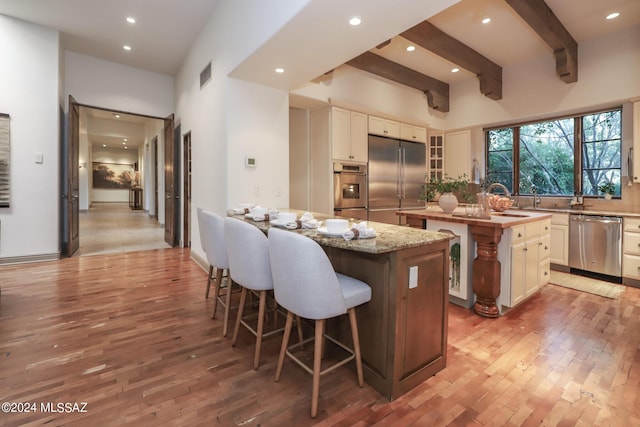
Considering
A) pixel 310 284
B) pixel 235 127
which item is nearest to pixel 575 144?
pixel 235 127

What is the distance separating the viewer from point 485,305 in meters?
2.82

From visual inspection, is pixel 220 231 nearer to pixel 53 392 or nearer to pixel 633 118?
pixel 53 392

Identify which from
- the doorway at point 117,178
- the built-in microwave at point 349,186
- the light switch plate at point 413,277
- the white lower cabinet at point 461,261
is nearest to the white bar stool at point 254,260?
the light switch plate at point 413,277

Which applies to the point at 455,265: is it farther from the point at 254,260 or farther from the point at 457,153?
the point at 457,153

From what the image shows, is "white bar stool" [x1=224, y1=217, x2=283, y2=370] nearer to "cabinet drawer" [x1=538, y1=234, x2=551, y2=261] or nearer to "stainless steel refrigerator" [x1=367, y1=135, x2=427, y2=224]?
"cabinet drawer" [x1=538, y1=234, x2=551, y2=261]

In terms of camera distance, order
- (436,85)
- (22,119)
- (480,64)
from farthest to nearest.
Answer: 1. (436,85)
2. (480,64)
3. (22,119)

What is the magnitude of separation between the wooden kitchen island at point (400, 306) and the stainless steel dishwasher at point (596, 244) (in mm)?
3460

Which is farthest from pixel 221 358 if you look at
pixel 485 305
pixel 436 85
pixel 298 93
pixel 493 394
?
pixel 436 85

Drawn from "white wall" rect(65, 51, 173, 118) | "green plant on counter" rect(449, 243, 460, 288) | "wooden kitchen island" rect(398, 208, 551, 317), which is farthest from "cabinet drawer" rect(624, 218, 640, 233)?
"white wall" rect(65, 51, 173, 118)

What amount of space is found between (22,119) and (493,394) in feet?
20.4

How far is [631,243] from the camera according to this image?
3.71 m

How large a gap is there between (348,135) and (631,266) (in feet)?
12.9

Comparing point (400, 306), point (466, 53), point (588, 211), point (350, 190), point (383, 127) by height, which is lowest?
point (400, 306)

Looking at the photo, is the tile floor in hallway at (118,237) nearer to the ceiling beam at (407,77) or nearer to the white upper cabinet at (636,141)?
the ceiling beam at (407,77)
